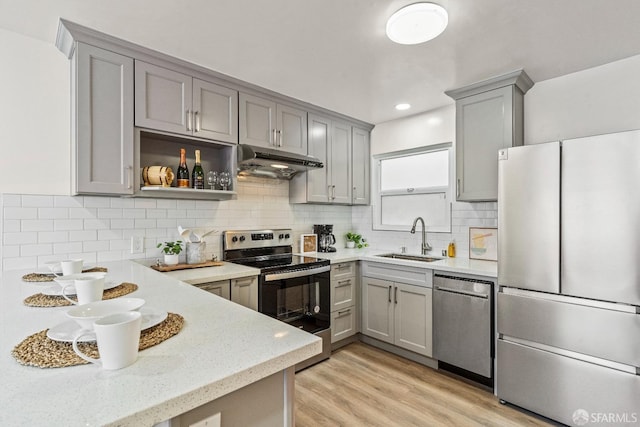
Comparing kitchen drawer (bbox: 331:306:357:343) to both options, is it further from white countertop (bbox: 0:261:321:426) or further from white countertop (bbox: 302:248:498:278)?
white countertop (bbox: 0:261:321:426)

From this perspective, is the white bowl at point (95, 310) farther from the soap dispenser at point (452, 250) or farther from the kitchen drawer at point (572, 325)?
the soap dispenser at point (452, 250)

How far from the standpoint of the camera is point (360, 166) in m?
3.89

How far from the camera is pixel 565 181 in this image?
1981 millimetres

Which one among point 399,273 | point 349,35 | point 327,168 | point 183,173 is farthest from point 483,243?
point 183,173

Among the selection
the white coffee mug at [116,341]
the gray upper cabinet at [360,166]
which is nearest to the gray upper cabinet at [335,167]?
the gray upper cabinet at [360,166]

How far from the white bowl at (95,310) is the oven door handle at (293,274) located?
1600mm

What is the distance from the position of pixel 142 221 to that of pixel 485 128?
2871mm

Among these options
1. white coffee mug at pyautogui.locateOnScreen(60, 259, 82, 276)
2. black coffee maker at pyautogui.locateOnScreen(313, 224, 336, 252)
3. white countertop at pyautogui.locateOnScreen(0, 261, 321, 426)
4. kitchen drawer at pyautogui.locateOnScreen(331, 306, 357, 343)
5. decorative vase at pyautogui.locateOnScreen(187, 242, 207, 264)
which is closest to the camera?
white countertop at pyautogui.locateOnScreen(0, 261, 321, 426)

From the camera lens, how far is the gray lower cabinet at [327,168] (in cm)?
336

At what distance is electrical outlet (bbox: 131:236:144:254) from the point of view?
2432 millimetres

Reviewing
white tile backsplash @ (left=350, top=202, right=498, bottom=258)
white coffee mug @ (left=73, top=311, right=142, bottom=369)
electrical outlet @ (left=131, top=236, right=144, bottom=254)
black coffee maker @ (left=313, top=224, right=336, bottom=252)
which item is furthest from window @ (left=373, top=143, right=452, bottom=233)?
white coffee mug @ (left=73, top=311, right=142, bottom=369)

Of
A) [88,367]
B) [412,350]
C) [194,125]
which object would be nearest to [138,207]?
[194,125]

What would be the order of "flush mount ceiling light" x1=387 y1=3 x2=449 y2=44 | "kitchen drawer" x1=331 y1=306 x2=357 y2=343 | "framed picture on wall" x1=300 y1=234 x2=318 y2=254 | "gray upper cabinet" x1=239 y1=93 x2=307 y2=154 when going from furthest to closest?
"framed picture on wall" x1=300 y1=234 x2=318 y2=254 < "kitchen drawer" x1=331 y1=306 x2=357 y2=343 < "gray upper cabinet" x1=239 y1=93 x2=307 y2=154 < "flush mount ceiling light" x1=387 y1=3 x2=449 y2=44

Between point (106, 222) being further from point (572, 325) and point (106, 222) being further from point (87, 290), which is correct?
point (572, 325)
